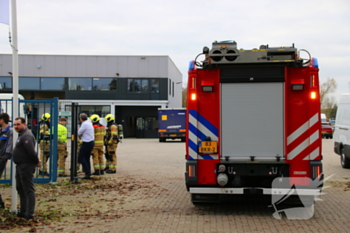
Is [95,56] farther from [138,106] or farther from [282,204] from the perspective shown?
[282,204]

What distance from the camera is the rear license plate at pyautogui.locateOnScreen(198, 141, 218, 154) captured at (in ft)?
26.3

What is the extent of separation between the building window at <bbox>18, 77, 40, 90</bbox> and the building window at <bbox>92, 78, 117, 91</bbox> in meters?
6.10

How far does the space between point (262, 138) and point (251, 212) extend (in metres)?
1.53

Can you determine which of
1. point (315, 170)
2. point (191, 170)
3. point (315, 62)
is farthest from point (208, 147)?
point (315, 62)

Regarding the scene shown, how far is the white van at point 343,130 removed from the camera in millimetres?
15820

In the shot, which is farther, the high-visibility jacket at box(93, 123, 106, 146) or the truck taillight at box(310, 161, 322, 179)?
the high-visibility jacket at box(93, 123, 106, 146)

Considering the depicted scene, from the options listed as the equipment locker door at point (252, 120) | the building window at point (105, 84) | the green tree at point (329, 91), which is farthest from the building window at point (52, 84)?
the green tree at point (329, 91)

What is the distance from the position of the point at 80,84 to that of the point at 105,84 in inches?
109

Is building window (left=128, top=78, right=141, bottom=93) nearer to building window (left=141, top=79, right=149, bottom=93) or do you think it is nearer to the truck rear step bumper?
building window (left=141, top=79, right=149, bottom=93)

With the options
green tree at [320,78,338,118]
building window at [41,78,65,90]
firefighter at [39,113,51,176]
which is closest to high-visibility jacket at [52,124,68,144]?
firefighter at [39,113,51,176]

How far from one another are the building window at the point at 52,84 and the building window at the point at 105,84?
352 cm

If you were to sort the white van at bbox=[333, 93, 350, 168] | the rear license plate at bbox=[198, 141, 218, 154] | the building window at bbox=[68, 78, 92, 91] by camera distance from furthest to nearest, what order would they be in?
the building window at bbox=[68, 78, 92, 91] < the white van at bbox=[333, 93, 350, 168] < the rear license plate at bbox=[198, 141, 218, 154]

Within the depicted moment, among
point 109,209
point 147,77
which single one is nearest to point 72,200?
point 109,209

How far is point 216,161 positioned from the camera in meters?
8.04
